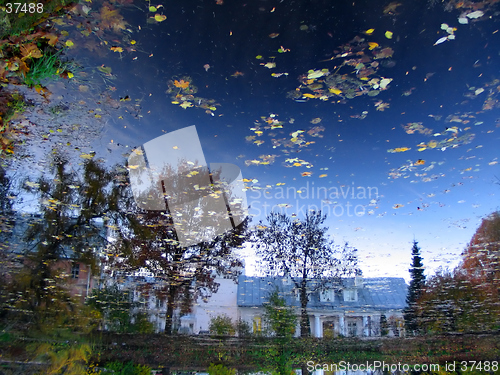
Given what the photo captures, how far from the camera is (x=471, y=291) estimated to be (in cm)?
909

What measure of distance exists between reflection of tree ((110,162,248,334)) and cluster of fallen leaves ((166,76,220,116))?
4.47 feet

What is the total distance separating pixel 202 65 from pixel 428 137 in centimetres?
312

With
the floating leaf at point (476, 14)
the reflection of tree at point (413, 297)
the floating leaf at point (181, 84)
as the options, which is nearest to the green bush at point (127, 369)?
the floating leaf at point (181, 84)

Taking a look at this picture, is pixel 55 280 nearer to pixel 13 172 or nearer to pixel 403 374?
pixel 13 172

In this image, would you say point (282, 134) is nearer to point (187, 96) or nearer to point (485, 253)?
point (187, 96)

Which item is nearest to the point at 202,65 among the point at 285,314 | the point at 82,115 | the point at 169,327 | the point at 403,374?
the point at 82,115

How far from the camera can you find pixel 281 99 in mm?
3369

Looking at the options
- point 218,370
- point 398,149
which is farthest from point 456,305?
point 398,149

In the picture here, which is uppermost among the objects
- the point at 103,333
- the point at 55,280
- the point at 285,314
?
the point at 55,280

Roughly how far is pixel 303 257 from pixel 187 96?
8.15 metres

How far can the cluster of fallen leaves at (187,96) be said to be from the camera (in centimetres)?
317

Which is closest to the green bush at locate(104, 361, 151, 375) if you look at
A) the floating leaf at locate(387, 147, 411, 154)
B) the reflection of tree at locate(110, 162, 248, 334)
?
the reflection of tree at locate(110, 162, 248, 334)

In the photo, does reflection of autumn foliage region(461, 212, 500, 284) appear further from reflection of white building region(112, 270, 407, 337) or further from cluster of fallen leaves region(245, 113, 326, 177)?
cluster of fallen leaves region(245, 113, 326, 177)

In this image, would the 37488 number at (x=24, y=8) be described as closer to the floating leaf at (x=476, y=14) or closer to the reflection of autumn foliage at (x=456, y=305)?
the floating leaf at (x=476, y=14)
